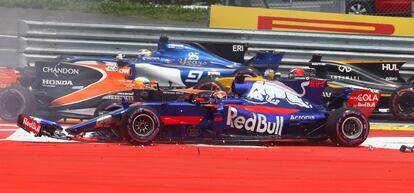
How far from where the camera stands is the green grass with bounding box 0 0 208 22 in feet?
87.4

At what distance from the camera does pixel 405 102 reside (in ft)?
45.6

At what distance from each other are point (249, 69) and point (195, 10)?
582 inches

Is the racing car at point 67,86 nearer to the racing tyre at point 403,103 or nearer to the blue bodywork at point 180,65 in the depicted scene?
the blue bodywork at point 180,65

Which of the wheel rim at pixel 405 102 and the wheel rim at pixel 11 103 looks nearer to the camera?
the wheel rim at pixel 11 103

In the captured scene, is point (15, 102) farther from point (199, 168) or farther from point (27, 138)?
point (199, 168)

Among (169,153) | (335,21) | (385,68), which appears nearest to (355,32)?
(335,21)

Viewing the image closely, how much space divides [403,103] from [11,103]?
760 centimetres

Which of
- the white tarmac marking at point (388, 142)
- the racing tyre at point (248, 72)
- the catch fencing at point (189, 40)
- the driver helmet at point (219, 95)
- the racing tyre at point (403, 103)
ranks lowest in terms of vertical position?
the white tarmac marking at point (388, 142)

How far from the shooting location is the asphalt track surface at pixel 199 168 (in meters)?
6.73

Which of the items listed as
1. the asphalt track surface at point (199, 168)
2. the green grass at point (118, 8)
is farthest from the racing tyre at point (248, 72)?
the green grass at point (118, 8)

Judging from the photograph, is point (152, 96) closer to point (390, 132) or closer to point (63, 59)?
point (63, 59)

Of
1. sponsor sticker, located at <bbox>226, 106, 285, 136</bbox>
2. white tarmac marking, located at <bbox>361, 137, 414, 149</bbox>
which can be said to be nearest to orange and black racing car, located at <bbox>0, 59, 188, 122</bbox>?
sponsor sticker, located at <bbox>226, 106, 285, 136</bbox>

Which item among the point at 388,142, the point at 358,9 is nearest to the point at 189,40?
the point at 388,142

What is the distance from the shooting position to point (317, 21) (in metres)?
16.0
